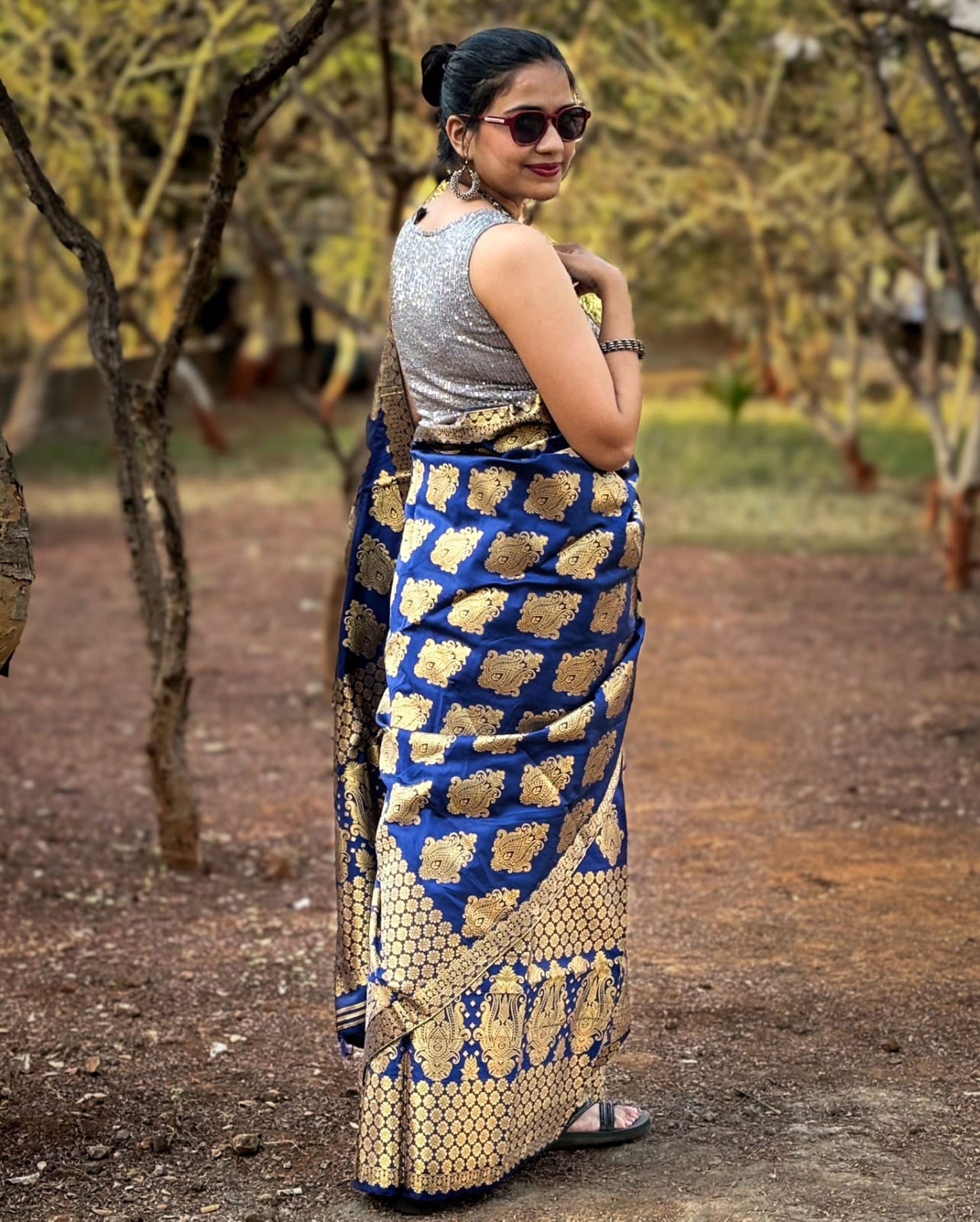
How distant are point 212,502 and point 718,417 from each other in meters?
6.88

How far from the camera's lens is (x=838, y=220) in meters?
12.6

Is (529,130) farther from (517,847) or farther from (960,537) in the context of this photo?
(960,537)

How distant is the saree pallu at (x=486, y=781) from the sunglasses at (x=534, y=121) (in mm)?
405

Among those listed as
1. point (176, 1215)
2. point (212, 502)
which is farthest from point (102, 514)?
point (176, 1215)

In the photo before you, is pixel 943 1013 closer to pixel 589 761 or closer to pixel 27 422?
pixel 589 761

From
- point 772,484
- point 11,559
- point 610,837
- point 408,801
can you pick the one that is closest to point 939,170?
point 772,484

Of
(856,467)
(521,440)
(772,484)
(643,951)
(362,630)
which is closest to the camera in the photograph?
(521,440)

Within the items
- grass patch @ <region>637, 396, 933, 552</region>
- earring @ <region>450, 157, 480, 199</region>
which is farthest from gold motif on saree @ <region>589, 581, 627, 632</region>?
grass patch @ <region>637, 396, 933, 552</region>

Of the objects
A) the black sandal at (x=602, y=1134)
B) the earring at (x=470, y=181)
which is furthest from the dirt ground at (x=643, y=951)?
the earring at (x=470, y=181)

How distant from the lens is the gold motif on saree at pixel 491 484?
9.11 ft

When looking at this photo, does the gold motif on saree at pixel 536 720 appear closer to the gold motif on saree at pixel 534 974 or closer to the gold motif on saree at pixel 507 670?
the gold motif on saree at pixel 507 670

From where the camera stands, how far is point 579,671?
113 inches

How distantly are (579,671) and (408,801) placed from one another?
341 mm

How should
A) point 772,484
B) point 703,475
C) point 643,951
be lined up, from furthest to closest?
point 703,475 → point 772,484 → point 643,951
